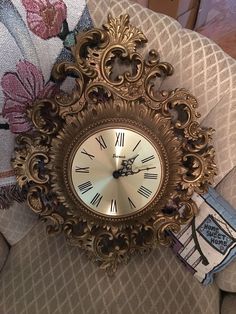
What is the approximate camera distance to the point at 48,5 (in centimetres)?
93

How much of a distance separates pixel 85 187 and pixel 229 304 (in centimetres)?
50

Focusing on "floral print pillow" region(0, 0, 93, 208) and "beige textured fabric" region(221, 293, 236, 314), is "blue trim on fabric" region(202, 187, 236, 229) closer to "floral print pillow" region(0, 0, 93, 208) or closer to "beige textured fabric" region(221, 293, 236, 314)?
"beige textured fabric" region(221, 293, 236, 314)

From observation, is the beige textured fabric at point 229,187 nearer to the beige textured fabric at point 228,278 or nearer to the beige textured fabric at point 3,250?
the beige textured fabric at point 228,278

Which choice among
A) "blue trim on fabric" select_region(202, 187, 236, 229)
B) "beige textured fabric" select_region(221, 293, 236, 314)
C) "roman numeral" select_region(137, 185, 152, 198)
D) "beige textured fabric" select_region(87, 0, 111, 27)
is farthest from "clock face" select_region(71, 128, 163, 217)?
"beige textured fabric" select_region(221, 293, 236, 314)

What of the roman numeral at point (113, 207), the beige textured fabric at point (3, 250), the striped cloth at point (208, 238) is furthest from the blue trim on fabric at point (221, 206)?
the beige textured fabric at point (3, 250)

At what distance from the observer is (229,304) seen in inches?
44.0

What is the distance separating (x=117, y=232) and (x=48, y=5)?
573 mm

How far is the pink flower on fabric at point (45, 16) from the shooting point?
0.92 metres

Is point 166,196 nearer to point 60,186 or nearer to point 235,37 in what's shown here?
point 60,186

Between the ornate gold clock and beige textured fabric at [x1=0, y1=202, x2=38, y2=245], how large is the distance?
117mm

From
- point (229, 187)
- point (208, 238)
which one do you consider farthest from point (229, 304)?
point (229, 187)

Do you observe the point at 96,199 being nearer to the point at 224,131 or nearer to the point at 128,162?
the point at 128,162

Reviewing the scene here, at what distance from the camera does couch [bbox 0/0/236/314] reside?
3.26 feet

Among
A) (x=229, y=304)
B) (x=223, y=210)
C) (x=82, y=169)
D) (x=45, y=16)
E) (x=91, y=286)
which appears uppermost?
(x=45, y=16)
